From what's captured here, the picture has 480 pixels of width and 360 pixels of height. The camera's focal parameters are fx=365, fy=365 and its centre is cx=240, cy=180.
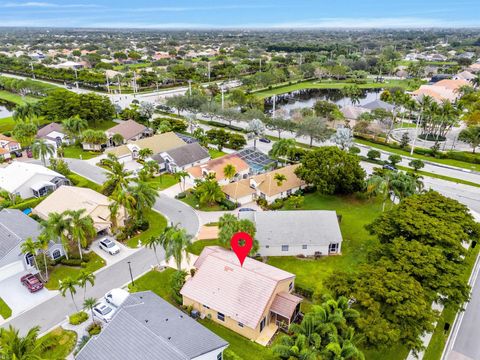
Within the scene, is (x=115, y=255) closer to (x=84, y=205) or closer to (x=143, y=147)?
(x=84, y=205)

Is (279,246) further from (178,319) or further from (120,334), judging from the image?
(120,334)

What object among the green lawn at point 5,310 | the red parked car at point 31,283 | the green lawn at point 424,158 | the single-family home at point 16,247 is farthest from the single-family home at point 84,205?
the green lawn at point 424,158

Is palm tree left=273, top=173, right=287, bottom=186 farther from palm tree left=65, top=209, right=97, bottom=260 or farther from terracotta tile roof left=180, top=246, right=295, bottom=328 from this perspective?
palm tree left=65, top=209, right=97, bottom=260

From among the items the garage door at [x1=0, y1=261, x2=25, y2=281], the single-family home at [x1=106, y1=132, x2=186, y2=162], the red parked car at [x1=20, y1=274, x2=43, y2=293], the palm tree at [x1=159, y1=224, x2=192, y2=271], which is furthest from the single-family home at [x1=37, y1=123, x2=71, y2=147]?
the palm tree at [x1=159, y1=224, x2=192, y2=271]

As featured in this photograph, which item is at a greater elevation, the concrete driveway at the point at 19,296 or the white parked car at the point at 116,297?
the white parked car at the point at 116,297

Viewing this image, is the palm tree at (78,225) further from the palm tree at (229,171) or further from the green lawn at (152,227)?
the palm tree at (229,171)

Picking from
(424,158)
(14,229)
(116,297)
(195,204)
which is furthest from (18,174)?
(424,158)
